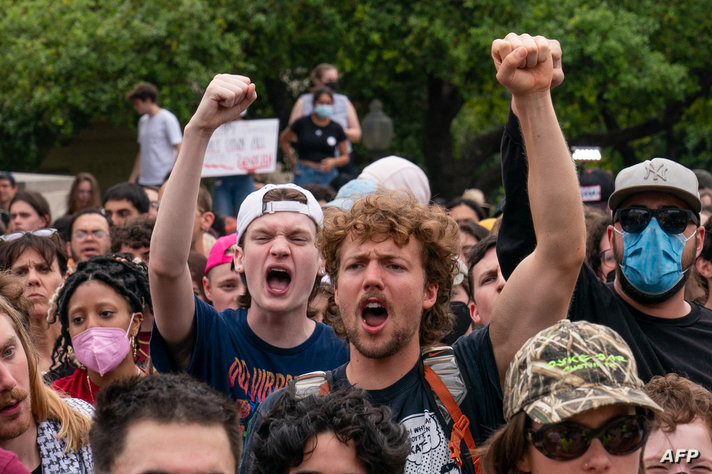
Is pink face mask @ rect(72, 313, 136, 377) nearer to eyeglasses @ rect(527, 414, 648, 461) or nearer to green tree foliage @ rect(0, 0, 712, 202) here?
eyeglasses @ rect(527, 414, 648, 461)

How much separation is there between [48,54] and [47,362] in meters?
9.10

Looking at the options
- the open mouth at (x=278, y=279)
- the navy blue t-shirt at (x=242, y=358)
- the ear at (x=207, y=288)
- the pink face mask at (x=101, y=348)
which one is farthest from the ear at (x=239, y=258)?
the ear at (x=207, y=288)

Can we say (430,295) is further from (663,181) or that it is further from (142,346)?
(142,346)

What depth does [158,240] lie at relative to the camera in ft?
12.3

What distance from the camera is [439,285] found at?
3.76 meters

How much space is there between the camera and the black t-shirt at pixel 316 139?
36.8 feet

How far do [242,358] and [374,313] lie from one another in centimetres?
82

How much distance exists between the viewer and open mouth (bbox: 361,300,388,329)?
353 centimetres

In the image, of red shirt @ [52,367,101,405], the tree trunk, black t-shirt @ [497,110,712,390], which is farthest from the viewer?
the tree trunk

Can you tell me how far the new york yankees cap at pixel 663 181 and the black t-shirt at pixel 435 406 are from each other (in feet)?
4.07

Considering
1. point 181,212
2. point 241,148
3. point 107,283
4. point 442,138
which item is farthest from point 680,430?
point 442,138

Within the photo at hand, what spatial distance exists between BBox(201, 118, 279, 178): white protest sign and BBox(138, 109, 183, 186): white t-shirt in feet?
1.67

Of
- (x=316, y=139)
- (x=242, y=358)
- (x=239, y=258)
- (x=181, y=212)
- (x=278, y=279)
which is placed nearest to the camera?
(x=181, y=212)

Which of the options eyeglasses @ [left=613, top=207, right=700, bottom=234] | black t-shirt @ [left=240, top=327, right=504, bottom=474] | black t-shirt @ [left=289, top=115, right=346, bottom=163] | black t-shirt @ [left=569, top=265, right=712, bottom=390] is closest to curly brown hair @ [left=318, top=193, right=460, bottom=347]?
black t-shirt @ [left=240, top=327, right=504, bottom=474]
